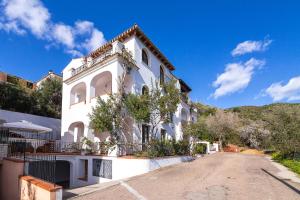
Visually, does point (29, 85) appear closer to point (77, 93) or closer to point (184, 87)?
point (77, 93)

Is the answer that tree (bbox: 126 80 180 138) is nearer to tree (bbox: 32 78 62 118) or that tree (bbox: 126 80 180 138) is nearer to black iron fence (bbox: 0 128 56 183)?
black iron fence (bbox: 0 128 56 183)

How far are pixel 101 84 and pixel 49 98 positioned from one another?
45.5ft

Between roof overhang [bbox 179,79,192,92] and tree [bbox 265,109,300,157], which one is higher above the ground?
roof overhang [bbox 179,79,192,92]

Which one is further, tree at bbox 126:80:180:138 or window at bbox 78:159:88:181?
window at bbox 78:159:88:181

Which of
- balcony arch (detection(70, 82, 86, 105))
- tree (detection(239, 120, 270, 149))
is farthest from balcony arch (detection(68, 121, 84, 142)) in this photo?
tree (detection(239, 120, 270, 149))

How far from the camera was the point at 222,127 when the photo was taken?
38531mm

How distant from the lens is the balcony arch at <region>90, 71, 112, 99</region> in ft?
65.2

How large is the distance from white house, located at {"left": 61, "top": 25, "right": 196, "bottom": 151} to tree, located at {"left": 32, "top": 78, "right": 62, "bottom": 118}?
27.3 feet

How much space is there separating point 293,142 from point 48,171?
1818 centimetres

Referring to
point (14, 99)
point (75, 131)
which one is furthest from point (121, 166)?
point (14, 99)

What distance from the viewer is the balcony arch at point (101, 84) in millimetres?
19875

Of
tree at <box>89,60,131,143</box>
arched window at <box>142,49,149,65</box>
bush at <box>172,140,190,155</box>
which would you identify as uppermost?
arched window at <box>142,49,149,65</box>

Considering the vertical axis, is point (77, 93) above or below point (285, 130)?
above

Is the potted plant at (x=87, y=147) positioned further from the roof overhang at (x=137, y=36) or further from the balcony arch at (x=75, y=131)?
the roof overhang at (x=137, y=36)
